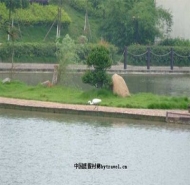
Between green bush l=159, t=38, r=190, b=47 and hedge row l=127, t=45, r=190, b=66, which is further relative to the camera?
green bush l=159, t=38, r=190, b=47

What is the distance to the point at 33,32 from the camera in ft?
193

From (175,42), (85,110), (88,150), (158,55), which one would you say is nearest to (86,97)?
(85,110)

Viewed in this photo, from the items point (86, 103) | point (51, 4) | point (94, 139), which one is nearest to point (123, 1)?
point (51, 4)

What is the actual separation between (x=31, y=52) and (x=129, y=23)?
23.5ft

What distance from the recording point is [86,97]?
115 ft

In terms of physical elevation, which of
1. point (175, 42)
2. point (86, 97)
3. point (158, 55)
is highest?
point (86, 97)

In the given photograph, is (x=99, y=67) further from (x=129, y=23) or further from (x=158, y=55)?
(x=129, y=23)

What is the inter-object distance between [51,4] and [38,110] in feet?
92.9

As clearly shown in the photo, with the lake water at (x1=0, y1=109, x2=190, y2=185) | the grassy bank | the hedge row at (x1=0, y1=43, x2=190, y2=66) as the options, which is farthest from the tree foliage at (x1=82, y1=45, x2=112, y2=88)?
the hedge row at (x1=0, y1=43, x2=190, y2=66)

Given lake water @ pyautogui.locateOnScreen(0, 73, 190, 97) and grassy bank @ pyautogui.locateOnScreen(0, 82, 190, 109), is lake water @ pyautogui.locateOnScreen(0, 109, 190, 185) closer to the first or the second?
grassy bank @ pyautogui.locateOnScreen(0, 82, 190, 109)

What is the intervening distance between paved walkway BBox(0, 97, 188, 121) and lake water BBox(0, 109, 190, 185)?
1.21 ft

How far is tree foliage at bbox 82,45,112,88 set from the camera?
3534cm

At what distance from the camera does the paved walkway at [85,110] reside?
106ft

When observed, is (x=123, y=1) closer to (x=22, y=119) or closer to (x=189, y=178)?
(x=22, y=119)
